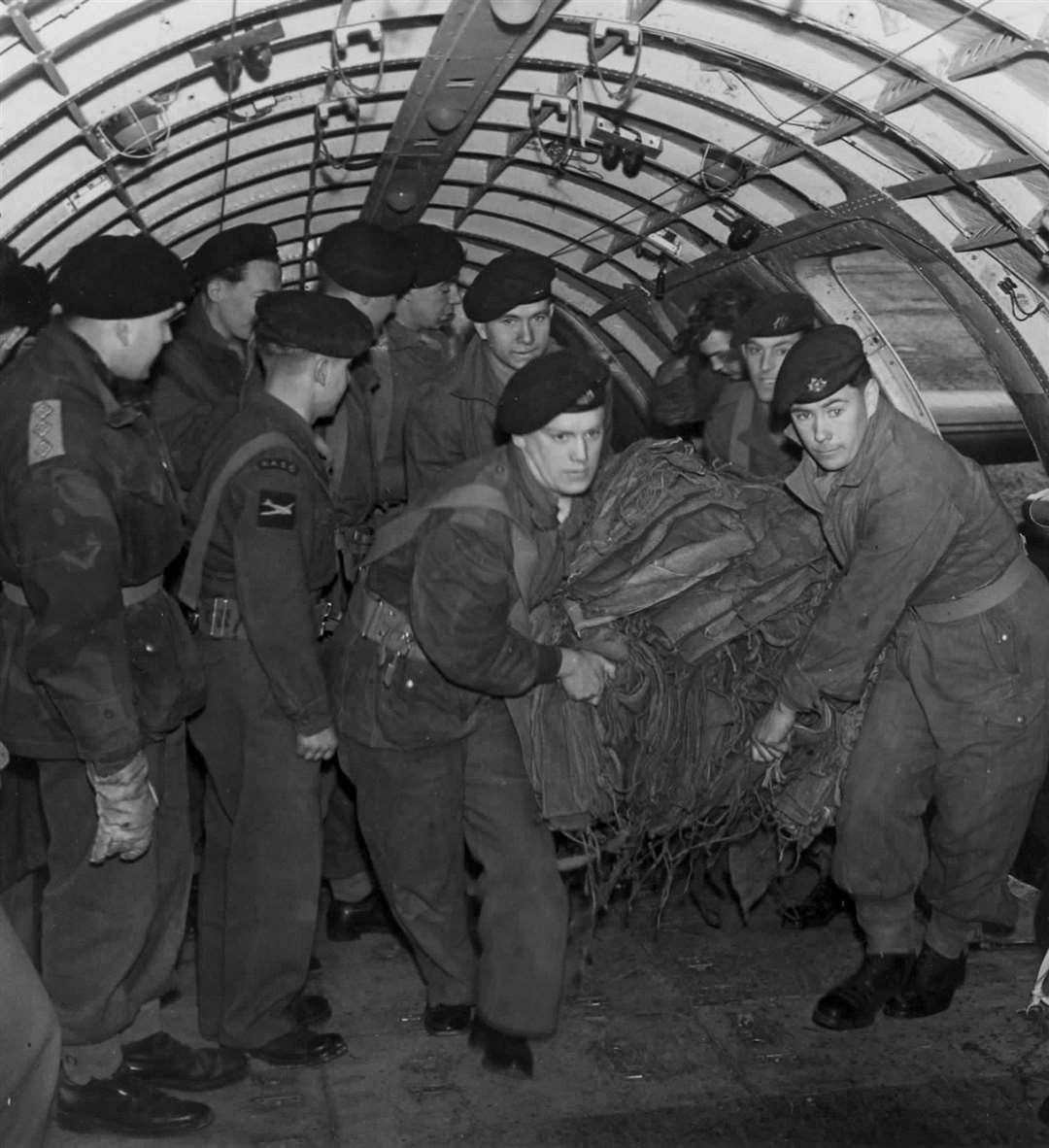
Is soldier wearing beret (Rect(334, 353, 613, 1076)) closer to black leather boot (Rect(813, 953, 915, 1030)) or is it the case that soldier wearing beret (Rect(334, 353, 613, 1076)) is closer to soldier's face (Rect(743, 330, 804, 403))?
black leather boot (Rect(813, 953, 915, 1030))

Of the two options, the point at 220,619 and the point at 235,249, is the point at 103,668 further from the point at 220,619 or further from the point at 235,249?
the point at 235,249

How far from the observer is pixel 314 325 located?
4289 millimetres

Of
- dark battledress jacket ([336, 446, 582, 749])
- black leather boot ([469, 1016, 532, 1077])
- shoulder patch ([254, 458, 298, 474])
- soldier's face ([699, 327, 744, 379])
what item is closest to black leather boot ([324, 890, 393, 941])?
black leather boot ([469, 1016, 532, 1077])

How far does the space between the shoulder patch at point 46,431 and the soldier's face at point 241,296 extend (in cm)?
189

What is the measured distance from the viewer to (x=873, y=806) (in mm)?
4746

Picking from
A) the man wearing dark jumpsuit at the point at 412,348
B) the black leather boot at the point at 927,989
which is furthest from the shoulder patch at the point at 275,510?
the black leather boot at the point at 927,989

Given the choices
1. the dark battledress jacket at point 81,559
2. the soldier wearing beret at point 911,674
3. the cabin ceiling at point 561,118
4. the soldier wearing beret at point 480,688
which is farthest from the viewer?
the cabin ceiling at point 561,118

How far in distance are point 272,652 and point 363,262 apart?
178 centimetres

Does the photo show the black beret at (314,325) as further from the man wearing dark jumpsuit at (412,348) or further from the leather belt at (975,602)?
the leather belt at (975,602)

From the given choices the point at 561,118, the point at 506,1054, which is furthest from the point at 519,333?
the point at 506,1054

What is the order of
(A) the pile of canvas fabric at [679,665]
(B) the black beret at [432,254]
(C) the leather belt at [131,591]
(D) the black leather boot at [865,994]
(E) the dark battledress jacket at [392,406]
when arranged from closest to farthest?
1. (C) the leather belt at [131,591]
2. (A) the pile of canvas fabric at [679,665]
3. (D) the black leather boot at [865,994]
4. (E) the dark battledress jacket at [392,406]
5. (B) the black beret at [432,254]

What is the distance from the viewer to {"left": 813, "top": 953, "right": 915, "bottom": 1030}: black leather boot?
4891 millimetres

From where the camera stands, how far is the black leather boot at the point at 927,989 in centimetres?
498

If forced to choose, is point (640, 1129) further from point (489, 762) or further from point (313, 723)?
point (313, 723)
